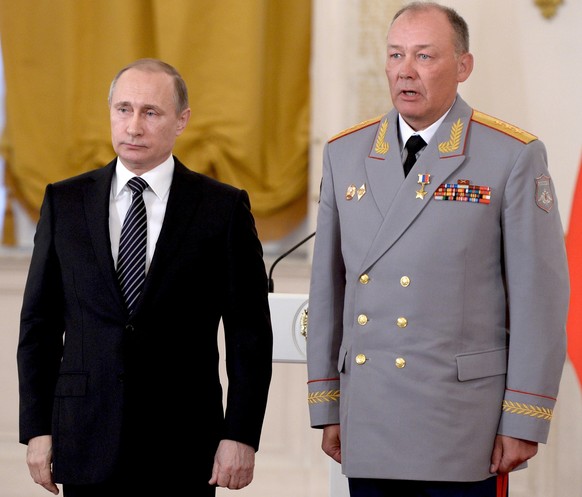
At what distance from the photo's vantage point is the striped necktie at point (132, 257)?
238 cm

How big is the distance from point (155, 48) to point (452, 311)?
279 centimetres

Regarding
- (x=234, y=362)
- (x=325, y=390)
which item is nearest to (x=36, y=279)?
(x=234, y=362)

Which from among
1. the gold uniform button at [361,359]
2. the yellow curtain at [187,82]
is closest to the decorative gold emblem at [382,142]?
the gold uniform button at [361,359]

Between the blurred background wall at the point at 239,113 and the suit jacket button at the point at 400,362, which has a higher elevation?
the blurred background wall at the point at 239,113

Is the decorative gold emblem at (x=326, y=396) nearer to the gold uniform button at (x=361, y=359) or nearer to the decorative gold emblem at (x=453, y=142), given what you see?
the gold uniform button at (x=361, y=359)

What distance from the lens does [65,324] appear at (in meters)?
2.44

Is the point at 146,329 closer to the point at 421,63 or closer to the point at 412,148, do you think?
the point at 412,148

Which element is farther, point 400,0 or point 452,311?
point 400,0

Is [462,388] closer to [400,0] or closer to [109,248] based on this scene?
[109,248]

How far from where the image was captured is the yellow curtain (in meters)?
4.61

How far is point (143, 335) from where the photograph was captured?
2.36m

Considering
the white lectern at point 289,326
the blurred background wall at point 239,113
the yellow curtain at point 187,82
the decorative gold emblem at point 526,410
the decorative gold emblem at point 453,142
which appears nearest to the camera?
the decorative gold emblem at point 526,410

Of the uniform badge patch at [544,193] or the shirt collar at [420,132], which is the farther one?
the shirt collar at [420,132]

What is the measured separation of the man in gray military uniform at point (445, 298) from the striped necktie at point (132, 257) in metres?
0.46
